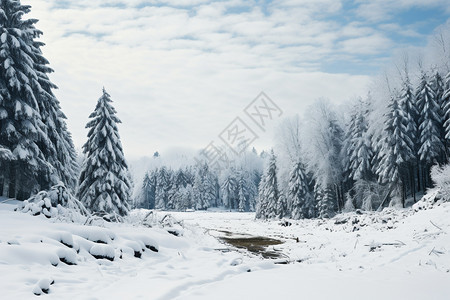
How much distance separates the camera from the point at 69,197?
42.8 ft

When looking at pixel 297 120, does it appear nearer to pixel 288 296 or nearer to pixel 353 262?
pixel 353 262

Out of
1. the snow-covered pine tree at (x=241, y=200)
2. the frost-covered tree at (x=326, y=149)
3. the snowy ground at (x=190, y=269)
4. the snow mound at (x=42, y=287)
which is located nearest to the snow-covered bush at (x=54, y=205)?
the snowy ground at (x=190, y=269)

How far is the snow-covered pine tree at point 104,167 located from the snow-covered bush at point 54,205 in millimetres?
7953

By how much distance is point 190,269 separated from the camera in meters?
9.00

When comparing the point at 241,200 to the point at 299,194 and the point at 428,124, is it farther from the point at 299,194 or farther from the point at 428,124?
the point at 428,124

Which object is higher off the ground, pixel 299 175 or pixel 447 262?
pixel 299 175

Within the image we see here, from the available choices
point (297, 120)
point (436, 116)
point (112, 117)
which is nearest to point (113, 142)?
point (112, 117)

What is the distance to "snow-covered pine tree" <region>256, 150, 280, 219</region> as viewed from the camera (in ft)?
149

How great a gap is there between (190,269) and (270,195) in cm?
3836

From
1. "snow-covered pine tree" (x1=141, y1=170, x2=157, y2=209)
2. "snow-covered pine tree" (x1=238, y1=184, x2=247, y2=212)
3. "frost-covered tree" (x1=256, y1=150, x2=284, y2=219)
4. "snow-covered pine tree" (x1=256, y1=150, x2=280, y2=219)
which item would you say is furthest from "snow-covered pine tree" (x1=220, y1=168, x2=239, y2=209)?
"snow-covered pine tree" (x1=256, y1=150, x2=280, y2=219)

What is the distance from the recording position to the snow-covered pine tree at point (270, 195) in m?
45.3

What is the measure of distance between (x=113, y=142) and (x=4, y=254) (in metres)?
16.5

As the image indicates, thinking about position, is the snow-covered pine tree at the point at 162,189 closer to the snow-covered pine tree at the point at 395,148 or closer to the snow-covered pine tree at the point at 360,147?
the snow-covered pine tree at the point at 360,147

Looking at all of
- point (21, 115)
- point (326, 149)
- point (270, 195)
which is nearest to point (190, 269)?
point (21, 115)
